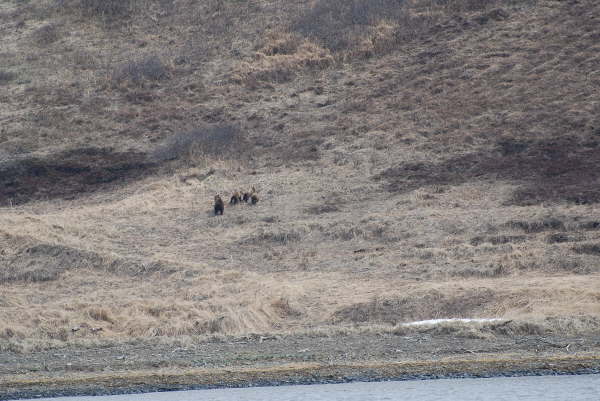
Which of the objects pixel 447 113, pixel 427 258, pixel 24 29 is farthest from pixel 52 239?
pixel 24 29

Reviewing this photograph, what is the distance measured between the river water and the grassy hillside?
1937 mm

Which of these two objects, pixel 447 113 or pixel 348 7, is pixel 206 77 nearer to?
pixel 348 7

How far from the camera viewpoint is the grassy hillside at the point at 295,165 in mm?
16359

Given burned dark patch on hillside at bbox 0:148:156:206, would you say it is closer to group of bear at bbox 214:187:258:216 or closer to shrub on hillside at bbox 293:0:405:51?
group of bear at bbox 214:187:258:216

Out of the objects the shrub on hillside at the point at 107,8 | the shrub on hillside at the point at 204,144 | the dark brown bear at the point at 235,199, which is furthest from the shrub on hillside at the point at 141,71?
the dark brown bear at the point at 235,199

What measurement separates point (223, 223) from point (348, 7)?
19625mm

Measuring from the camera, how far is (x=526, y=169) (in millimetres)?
27125

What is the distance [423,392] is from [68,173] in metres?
23.8

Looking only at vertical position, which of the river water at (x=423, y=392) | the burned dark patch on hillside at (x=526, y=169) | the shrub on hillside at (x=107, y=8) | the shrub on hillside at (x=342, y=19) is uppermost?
the river water at (x=423, y=392)

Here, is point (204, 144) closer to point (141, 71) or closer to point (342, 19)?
point (141, 71)

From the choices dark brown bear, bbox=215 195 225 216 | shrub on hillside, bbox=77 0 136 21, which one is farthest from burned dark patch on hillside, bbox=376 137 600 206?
shrub on hillside, bbox=77 0 136 21

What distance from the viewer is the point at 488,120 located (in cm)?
3114

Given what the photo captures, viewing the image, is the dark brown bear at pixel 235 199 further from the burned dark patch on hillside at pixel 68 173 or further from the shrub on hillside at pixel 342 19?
the shrub on hillside at pixel 342 19

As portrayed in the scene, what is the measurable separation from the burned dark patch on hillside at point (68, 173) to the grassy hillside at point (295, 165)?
0.29 ft
